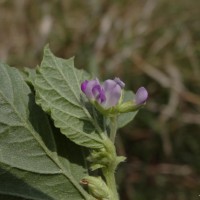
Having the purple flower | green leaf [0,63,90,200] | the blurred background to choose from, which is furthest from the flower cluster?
the blurred background

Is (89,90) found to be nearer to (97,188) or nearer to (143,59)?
(97,188)

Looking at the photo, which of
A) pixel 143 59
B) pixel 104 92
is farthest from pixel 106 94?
pixel 143 59

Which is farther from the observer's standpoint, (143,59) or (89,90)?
(143,59)

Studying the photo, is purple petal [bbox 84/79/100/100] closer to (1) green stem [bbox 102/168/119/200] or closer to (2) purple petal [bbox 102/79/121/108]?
(2) purple petal [bbox 102/79/121/108]

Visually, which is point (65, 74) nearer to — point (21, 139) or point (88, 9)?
point (21, 139)

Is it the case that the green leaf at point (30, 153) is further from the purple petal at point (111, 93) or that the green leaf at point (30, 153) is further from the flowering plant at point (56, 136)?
the purple petal at point (111, 93)

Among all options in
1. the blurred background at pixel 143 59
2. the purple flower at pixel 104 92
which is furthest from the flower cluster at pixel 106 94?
the blurred background at pixel 143 59
